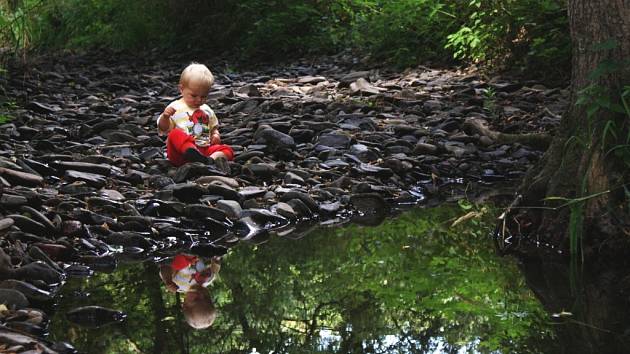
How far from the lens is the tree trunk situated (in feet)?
13.8

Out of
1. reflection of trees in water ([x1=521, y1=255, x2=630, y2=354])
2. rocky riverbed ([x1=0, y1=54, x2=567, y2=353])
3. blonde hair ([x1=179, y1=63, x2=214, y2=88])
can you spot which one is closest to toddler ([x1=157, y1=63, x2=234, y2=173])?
blonde hair ([x1=179, y1=63, x2=214, y2=88])

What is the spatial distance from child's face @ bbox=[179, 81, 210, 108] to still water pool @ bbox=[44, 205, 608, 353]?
5.06ft

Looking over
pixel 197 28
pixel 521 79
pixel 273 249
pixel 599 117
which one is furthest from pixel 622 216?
pixel 197 28

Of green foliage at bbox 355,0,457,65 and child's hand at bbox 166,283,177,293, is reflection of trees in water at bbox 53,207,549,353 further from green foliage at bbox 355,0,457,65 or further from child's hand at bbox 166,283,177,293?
green foliage at bbox 355,0,457,65

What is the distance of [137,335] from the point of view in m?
3.44

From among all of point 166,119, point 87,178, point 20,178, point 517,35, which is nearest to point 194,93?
point 166,119

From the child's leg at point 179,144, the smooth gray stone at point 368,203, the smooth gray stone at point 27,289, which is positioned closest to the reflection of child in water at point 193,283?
Result: the smooth gray stone at point 27,289

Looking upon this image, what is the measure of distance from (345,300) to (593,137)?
59.9 inches

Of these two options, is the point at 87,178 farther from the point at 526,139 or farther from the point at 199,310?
the point at 526,139

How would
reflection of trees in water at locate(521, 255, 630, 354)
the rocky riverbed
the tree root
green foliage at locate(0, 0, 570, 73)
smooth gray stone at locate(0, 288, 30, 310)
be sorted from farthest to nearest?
green foliage at locate(0, 0, 570, 73), the tree root, the rocky riverbed, smooth gray stone at locate(0, 288, 30, 310), reflection of trees in water at locate(521, 255, 630, 354)

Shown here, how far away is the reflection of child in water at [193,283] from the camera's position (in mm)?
3703

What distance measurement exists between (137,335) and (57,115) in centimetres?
568

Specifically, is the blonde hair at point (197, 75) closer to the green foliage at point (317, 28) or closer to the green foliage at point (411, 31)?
the green foliage at point (317, 28)

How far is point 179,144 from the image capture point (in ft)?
20.1
